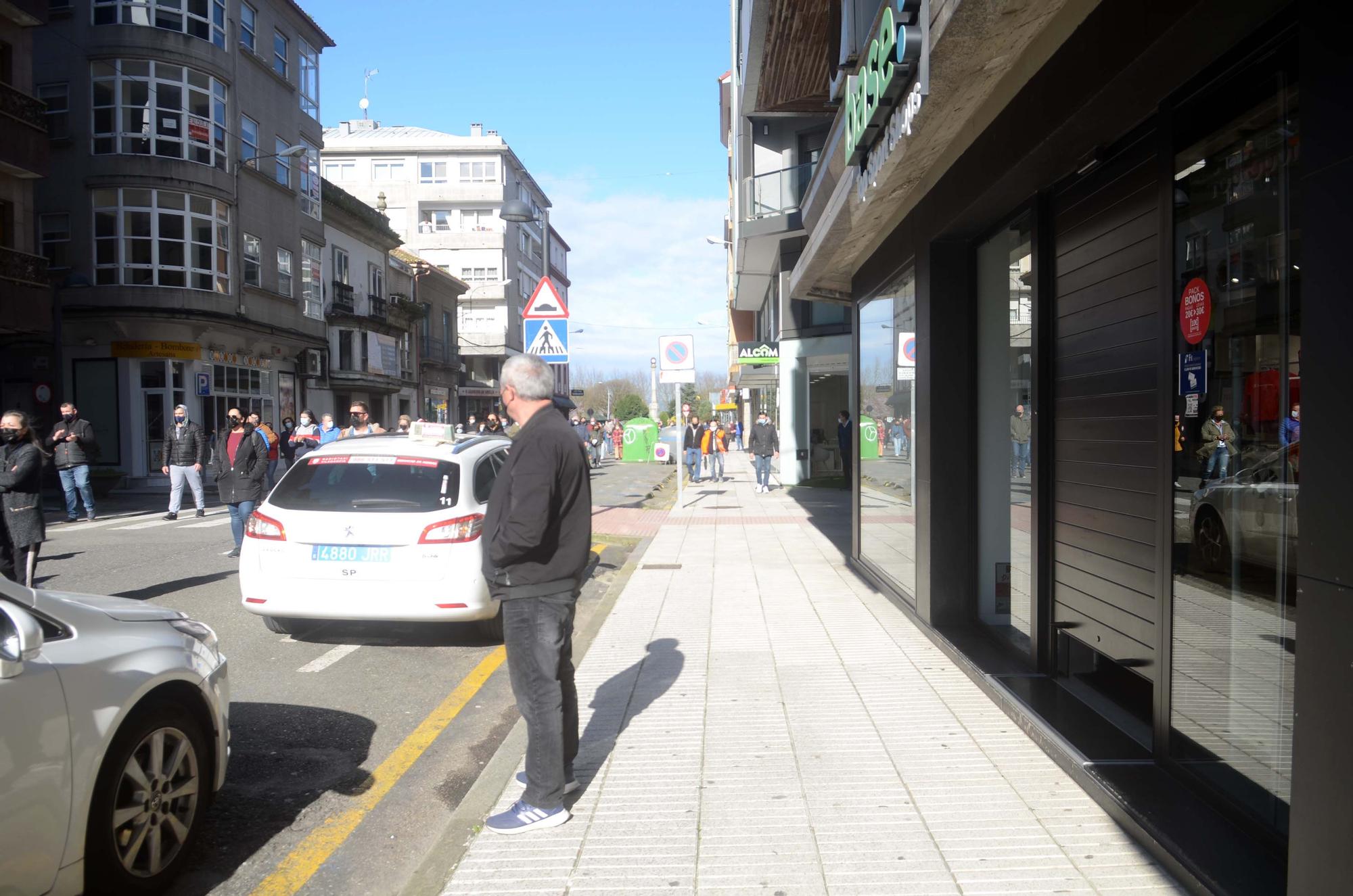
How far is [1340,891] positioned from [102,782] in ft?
11.7

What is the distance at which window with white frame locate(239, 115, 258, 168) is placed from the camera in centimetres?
3070

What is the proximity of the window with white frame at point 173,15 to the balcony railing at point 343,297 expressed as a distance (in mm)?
10796

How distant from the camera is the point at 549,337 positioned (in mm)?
11969

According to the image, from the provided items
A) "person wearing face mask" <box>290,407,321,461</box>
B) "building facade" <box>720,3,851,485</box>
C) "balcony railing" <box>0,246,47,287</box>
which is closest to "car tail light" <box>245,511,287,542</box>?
"building facade" <box>720,3,851,485</box>

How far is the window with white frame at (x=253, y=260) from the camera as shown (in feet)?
102

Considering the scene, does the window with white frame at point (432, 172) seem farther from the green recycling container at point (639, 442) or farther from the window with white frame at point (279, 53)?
the green recycling container at point (639, 442)

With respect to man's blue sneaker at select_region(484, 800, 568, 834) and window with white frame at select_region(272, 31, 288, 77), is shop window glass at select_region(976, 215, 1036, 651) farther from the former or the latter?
window with white frame at select_region(272, 31, 288, 77)

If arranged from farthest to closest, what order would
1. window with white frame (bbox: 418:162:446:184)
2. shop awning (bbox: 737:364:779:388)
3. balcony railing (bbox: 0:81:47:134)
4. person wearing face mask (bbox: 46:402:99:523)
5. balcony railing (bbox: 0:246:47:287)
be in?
window with white frame (bbox: 418:162:446:184), shop awning (bbox: 737:364:779:388), balcony railing (bbox: 0:81:47:134), balcony railing (bbox: 0:246:47:287), person wearing face mask (bbox: 46:402:99:523)

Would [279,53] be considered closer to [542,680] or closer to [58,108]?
[58,108]

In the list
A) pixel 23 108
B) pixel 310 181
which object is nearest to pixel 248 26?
pixel 310 181

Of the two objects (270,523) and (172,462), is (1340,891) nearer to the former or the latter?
(270,523)

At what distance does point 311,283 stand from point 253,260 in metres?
4.70

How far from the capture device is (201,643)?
3.96 meters

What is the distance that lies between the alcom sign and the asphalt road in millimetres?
4117
